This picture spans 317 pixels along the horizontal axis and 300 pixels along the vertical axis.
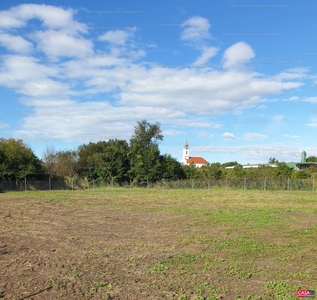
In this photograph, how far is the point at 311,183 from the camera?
106 ft

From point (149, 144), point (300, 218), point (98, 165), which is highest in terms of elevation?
point (149, 144)

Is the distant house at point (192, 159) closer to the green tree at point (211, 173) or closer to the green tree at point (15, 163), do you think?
the green tree at point (211, 173)

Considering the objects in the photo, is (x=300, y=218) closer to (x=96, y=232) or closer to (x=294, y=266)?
(x=294, y=266)

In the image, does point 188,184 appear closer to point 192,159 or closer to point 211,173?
point 211,173

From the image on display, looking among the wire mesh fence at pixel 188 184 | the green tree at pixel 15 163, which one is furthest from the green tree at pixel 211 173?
the green tree at pixel 15 163

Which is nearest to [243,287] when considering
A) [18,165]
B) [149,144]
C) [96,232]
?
[96,232]

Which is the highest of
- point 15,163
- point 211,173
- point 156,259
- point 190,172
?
point 15,163

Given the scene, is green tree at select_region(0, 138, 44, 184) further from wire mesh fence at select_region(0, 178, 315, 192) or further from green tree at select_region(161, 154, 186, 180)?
green tree at select_region(161, 154, 186, 180)

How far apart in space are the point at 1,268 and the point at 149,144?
4665 centimetres

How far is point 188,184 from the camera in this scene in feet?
119

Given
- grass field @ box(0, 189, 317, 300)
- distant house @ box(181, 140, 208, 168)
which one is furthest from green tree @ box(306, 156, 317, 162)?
grass field @ box(0, 189, 317, 300)

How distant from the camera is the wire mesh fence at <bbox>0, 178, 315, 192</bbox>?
32719mm

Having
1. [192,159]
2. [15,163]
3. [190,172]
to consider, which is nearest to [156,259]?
[15,163]

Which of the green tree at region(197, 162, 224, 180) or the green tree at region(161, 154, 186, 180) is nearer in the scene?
Answer: the green tree at region(161, 154, 186, 180)
